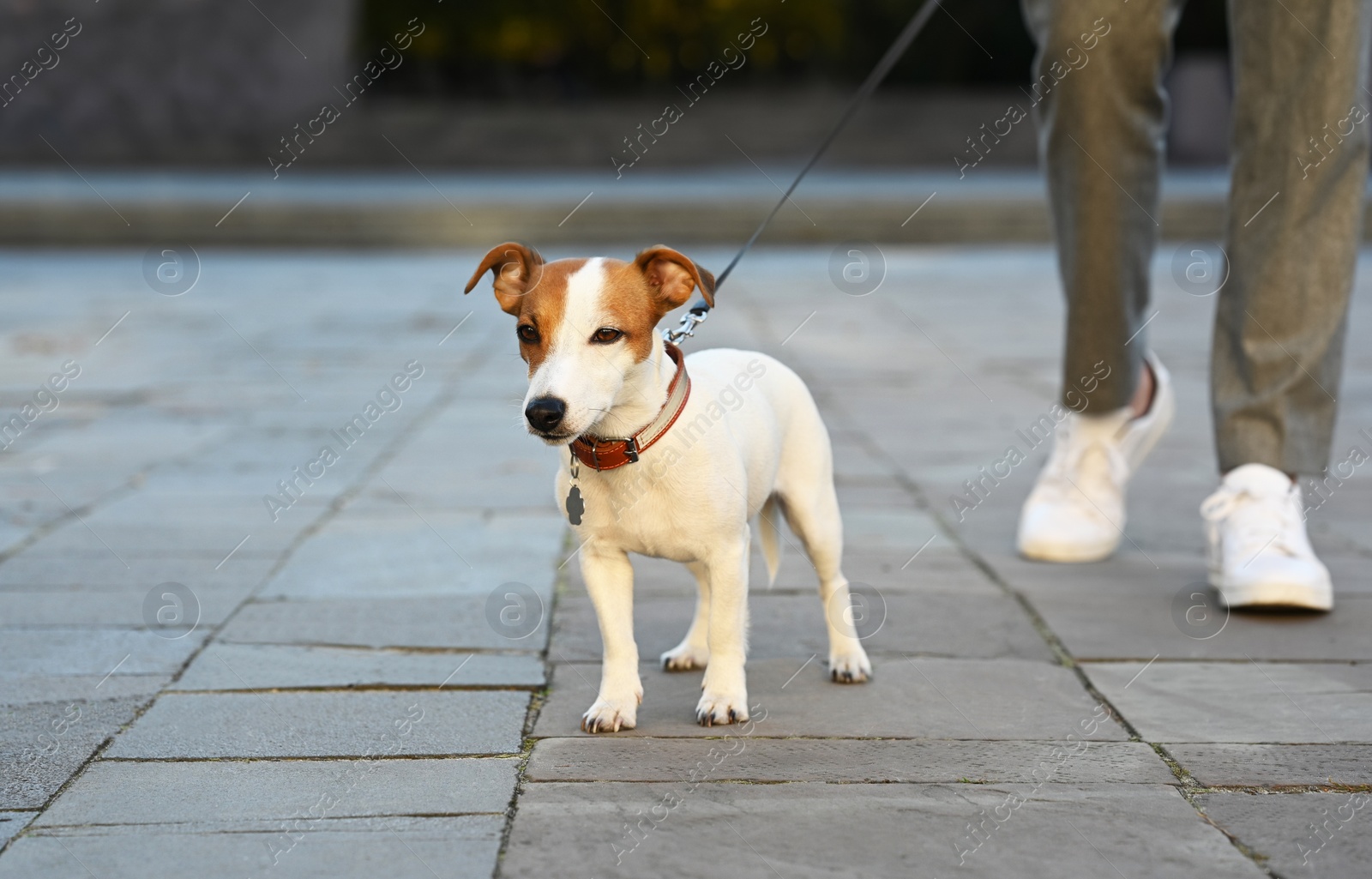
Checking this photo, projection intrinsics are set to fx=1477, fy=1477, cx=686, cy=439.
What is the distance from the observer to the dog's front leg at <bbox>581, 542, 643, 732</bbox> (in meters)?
2.54

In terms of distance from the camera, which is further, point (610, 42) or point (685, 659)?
point (610, 42)

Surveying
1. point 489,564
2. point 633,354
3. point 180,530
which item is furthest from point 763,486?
point 180,530

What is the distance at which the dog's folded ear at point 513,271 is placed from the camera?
2525mm

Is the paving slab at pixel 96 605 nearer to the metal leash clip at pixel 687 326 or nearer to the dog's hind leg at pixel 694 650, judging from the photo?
the dog's hind leg at pixel 694 650

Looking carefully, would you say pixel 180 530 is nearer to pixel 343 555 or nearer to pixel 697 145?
pixel 343 555

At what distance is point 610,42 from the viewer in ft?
104

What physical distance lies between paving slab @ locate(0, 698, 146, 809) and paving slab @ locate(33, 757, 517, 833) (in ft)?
0.16

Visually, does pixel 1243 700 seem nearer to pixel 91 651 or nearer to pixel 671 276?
pixel 671 276

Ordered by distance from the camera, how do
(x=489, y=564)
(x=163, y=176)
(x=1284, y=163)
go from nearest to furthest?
(x=1284, y=163) → (x=489, y=564) → (x=163, y=176)

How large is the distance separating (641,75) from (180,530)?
28678mm

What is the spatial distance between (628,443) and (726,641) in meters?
0.40

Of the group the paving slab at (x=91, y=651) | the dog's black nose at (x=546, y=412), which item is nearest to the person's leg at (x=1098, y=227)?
the dog's black nose at (x=546, y=412)

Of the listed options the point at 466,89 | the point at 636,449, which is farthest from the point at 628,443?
the point at 466,89

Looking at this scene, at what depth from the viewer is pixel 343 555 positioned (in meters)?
3.86
